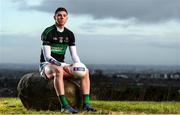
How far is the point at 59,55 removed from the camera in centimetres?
1238

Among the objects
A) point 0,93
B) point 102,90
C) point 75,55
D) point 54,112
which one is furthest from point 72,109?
point 0,93

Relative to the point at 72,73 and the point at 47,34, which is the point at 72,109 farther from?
the point at 47,34

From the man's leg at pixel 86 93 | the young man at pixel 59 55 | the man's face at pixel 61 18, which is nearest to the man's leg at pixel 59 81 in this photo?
the young man at pixel 59 55

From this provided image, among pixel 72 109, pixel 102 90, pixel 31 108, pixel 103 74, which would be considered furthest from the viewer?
pixel 103 74

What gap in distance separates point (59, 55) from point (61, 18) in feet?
2.80

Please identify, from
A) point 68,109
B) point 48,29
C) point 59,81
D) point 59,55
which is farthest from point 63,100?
point 48,29

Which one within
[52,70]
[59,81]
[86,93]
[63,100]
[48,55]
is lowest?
[63,100]

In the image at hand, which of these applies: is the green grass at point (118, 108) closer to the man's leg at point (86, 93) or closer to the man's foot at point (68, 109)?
the man's foot at point (68, 109)

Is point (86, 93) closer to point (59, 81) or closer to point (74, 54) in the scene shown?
point (59, 81)

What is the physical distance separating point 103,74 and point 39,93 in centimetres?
789

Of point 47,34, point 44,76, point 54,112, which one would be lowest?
point 54,112

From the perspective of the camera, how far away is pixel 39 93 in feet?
42.4

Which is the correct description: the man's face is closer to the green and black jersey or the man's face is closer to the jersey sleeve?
the green and black jersey

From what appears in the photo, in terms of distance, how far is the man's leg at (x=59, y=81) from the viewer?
1215cm
